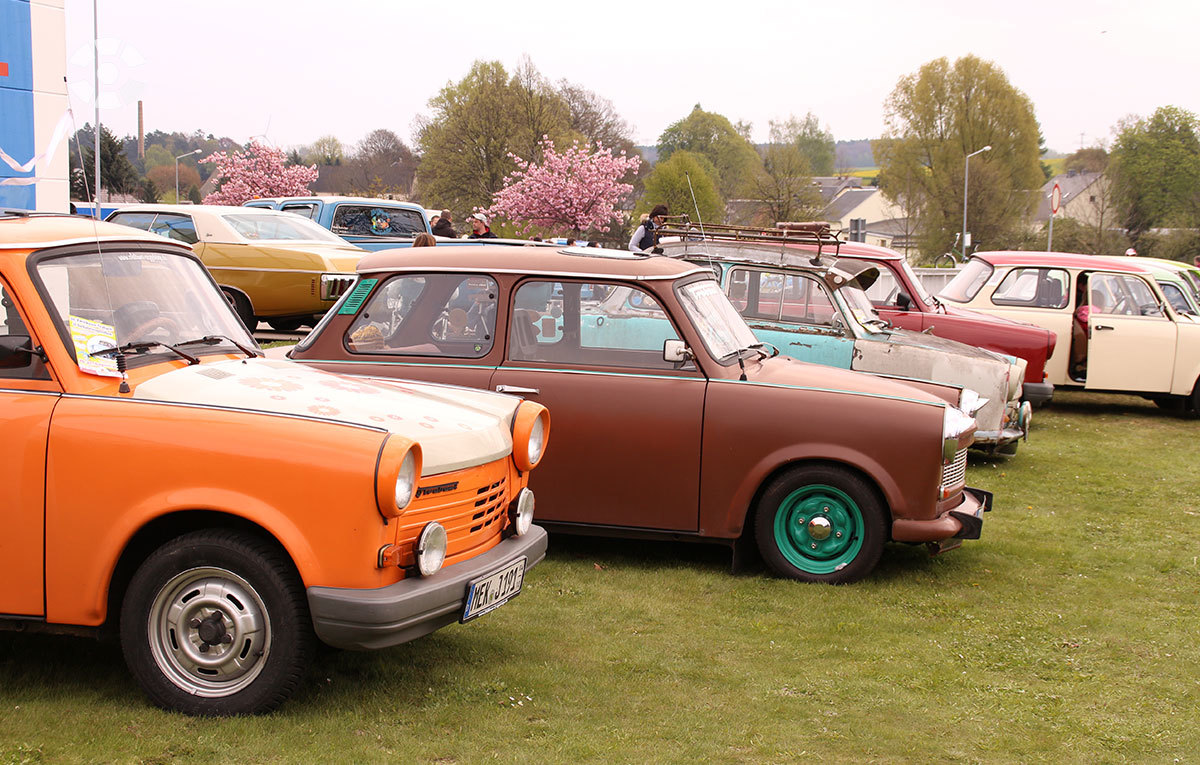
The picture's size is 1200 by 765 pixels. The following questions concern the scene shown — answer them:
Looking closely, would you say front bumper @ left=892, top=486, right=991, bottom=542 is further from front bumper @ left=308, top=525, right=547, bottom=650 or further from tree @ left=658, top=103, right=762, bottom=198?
tree @ left=658, top=103, right=762, bottom=198

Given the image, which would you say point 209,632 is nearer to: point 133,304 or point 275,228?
point 133,304

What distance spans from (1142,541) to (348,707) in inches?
237

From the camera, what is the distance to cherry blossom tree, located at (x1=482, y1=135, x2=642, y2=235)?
43.0m

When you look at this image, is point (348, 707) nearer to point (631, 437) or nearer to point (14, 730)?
point (14, 730)

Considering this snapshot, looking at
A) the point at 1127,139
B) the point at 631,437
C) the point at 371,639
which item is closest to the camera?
the point at 371,639

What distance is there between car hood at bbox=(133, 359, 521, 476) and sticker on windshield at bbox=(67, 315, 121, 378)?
151 millimetres

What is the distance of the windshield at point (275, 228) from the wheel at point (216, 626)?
35.3 ft

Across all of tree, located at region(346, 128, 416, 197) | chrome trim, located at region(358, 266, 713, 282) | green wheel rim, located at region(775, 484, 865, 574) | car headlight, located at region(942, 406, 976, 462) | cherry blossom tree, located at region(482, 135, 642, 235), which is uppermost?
tree, located at region(346, 128, 416, 197)

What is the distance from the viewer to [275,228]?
14664 millimetres

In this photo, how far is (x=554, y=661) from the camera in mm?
5125

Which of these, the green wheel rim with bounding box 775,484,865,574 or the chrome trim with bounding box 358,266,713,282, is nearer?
the green wheel rim with bounding box 775,484,865,574

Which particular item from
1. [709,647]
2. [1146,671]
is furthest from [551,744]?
[1146,671]

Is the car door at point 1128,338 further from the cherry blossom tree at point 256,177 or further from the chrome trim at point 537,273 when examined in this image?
the cherry blossom tree at point 256,177

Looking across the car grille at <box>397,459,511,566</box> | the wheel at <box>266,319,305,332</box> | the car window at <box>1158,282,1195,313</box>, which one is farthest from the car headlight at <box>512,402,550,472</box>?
the car window at <box>1158,282,1195,313</box>
